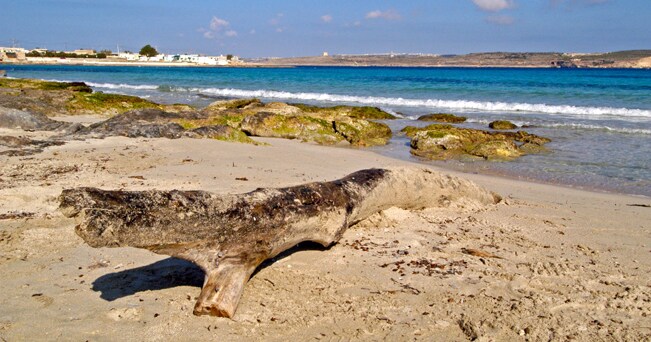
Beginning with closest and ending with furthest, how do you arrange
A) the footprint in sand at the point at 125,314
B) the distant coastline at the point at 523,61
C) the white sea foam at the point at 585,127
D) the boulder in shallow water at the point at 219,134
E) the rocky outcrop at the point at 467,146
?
the footprint in sand at the point at 125,314, the boulder in shallow water at the point at 219,134, the rocky outcrop at the point at 467,146, the white sea foam at the point at 585,127, the distant coastline at the point at 523,61

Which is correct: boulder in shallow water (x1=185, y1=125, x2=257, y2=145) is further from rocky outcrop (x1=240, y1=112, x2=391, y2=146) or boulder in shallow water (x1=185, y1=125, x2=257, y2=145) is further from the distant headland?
the distant headland

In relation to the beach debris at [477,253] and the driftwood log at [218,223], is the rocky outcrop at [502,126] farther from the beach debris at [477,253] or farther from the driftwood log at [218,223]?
the driftwood log at [218,223]

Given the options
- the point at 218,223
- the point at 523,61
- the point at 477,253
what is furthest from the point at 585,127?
the point at 523,61

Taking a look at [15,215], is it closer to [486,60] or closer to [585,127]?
[585,127]

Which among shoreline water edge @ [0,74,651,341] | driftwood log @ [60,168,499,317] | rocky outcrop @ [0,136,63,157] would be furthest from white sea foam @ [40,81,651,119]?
driftwood log @ [60,168,499,317]

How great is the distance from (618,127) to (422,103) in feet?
47.4

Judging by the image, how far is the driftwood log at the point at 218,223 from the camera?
341 centimetres

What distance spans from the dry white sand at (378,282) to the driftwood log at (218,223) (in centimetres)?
29

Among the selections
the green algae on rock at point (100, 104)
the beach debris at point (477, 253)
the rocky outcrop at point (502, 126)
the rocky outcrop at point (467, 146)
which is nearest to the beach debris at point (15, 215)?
the beach debris at point (477, 253)

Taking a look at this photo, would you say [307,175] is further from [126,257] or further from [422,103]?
[422,103]

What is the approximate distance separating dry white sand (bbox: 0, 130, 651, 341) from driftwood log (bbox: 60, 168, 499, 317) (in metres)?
0.29

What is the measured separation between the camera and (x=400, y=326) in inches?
149

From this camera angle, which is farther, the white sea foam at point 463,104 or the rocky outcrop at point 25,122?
the white sea foam at point 463,104

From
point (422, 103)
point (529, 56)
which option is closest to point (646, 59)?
point (529, 56)
